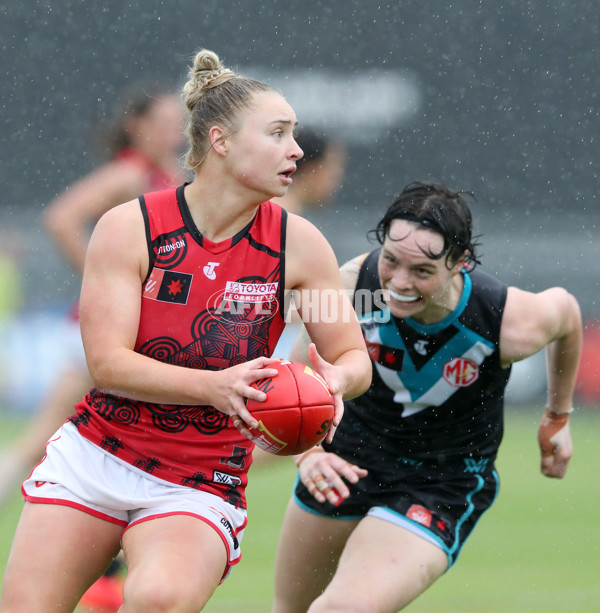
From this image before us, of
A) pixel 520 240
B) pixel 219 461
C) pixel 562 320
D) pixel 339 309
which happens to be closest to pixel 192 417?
pixel 219 461

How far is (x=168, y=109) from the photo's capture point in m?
6.09

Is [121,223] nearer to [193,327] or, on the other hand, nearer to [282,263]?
[193,327]

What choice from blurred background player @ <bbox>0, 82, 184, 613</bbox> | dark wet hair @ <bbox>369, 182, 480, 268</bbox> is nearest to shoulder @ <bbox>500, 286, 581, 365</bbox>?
dark wet hair @ <bbox>369, 182, 480, 268</bbox>

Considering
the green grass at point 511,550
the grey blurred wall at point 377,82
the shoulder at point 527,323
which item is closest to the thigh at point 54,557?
the shoulder at point 527,323

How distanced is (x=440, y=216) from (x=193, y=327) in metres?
1.32

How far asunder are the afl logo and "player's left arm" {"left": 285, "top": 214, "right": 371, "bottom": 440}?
89 cm

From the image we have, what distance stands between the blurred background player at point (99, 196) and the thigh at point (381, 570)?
90.6 inches

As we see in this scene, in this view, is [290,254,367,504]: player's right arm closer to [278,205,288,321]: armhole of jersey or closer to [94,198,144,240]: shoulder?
[278,205,288,321]: armhole of jersey

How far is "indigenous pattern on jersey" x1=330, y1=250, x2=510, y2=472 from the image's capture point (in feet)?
14.0

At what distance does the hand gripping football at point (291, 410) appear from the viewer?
9.99 ft

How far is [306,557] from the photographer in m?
4.40

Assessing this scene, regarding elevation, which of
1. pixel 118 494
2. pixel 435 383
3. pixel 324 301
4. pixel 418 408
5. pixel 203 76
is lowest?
pixel 118 494


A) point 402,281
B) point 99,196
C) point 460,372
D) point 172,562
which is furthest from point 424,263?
point 99,196

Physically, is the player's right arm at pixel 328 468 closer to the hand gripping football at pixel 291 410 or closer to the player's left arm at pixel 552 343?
the player's left arm at pixel 552 343
